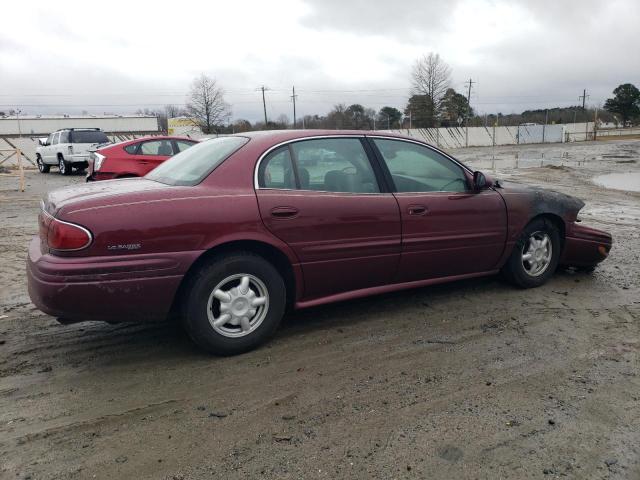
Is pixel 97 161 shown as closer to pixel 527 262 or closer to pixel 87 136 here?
pixel 527 262

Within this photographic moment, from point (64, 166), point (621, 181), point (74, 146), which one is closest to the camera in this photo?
point (621, 181)

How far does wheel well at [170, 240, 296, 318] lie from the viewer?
335cm

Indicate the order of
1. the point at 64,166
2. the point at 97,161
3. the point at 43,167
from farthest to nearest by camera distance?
the point at 43,167 → the point at 64,166 → the point at 97,161

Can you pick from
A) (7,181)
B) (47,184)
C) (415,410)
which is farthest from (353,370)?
(7,181)

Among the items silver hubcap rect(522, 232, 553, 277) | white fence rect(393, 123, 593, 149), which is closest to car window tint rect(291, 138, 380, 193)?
silver hubcap rect(522, 232, 553, 277)

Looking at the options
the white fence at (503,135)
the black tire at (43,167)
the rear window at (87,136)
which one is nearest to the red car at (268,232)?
the rear window at (87,136)

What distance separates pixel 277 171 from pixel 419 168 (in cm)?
135

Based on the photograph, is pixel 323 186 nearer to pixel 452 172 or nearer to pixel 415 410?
pixel 452 172

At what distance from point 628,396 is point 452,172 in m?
2.23

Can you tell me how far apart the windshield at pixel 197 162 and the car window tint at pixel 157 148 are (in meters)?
7.41

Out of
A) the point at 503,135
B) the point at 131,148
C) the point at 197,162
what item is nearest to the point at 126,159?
the point at 131,148

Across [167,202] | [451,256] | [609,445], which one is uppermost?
[167,202]

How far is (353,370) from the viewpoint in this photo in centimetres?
330

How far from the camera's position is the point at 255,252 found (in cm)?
355
